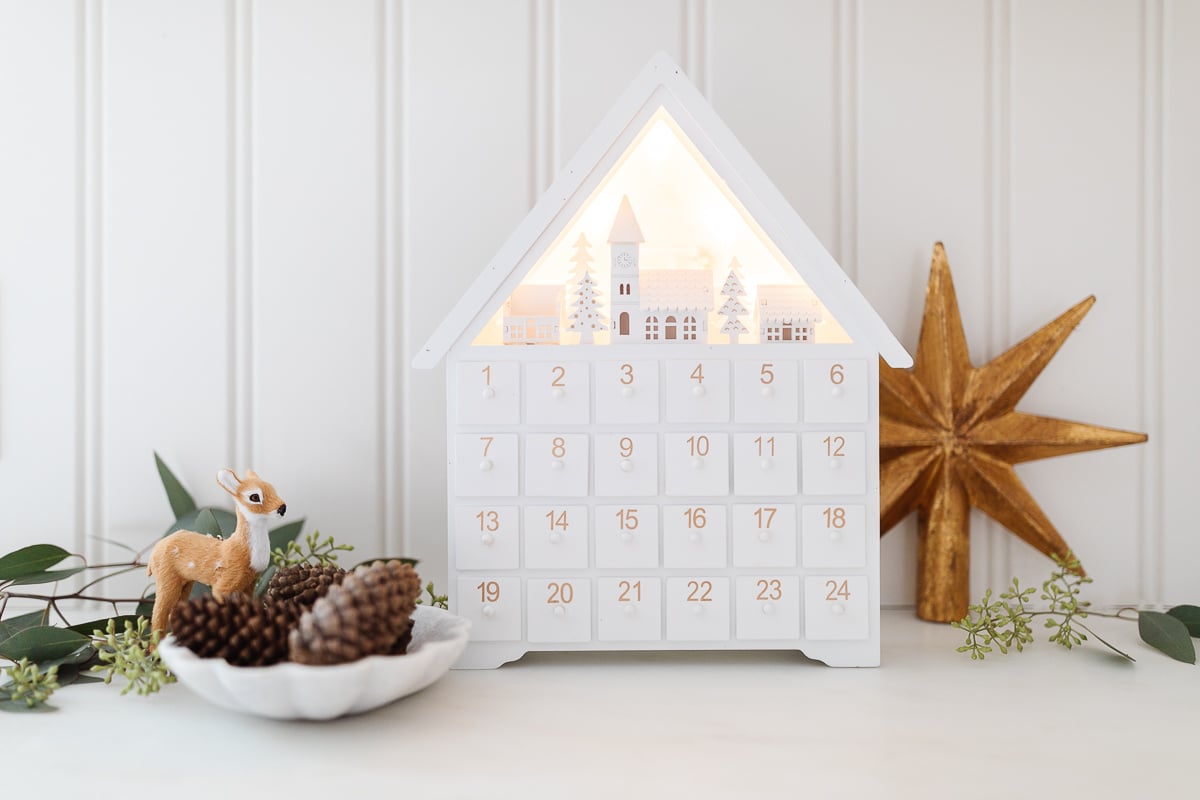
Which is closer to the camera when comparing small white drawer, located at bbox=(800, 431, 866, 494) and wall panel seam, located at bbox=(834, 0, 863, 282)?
small white drawer, located at bbox=(800, 431, 866, 494)

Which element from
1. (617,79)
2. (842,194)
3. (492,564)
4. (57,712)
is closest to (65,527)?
(57,712)

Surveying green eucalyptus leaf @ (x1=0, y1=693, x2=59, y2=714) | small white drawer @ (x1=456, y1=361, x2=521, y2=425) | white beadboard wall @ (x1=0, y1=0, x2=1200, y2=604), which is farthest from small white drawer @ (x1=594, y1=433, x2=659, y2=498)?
green eucalyptus leaf @ (x1=0, y1=693, x2=59, y2=714)

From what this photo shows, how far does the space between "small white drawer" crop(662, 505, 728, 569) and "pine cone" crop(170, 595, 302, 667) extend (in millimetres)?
395

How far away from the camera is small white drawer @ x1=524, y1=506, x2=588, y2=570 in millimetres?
854

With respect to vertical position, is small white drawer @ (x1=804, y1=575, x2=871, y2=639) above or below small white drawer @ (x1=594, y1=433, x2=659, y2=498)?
below

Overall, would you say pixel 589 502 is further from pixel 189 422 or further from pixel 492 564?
pixel 189 422

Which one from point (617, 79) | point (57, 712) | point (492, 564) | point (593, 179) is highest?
point (617, 79)

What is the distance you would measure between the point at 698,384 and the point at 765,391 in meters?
0.07

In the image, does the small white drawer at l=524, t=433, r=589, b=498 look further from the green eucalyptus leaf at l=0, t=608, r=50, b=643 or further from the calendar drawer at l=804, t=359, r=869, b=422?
the green eucalyptus leaf at l=0, t=608, r=50, b=643

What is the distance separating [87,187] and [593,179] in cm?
76

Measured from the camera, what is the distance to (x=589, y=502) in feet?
2.82

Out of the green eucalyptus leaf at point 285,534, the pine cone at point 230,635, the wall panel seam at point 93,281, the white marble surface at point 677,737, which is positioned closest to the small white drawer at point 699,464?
the white marble surface at point 677,737

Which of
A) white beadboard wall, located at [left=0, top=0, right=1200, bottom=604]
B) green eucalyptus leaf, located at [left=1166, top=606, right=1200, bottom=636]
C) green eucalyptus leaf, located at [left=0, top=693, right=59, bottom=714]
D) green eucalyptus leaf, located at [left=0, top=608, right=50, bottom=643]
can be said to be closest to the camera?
green eucalyptus leaf, located at [left=0, top=693, right=59, bottom=714]

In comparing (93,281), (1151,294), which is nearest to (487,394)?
(93,281)
